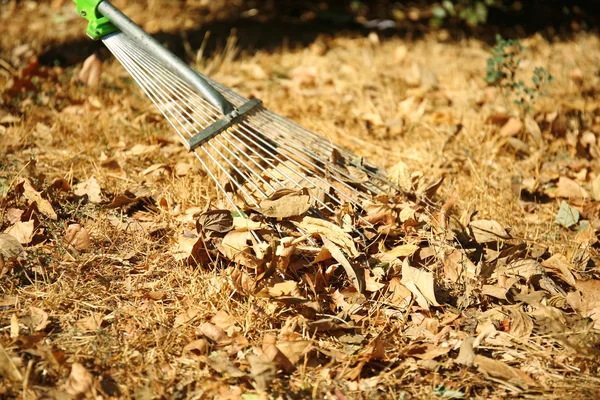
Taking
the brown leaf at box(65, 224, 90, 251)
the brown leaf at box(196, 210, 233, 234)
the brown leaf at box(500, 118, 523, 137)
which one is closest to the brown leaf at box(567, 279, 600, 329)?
the brown leaf at box(500, 118, 523, 137)

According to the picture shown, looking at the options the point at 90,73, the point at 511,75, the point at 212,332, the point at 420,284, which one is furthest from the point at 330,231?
the point at 90,73

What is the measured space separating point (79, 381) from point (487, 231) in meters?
1.33

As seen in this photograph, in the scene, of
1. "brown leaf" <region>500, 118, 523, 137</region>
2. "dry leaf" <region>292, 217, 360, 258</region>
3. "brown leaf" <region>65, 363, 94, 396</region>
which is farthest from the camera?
"brown leaf" <region>500, 118, 523, 137</region>

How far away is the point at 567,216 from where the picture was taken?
206cm

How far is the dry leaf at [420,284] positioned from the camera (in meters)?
1.60

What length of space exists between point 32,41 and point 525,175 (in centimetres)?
288

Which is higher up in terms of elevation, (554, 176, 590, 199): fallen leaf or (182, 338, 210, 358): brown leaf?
(554, 176, 590, 199): fallen leaf

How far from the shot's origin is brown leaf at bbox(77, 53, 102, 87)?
8.98ft

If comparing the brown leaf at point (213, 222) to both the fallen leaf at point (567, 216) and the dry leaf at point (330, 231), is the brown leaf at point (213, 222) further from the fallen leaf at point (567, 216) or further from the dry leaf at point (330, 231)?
the fallen leaf at point (567, 216)

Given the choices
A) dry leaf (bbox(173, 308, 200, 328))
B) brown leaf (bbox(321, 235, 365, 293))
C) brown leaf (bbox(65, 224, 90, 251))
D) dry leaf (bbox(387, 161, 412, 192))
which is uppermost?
dry leaf (bbox(387, 161, 412, 192))

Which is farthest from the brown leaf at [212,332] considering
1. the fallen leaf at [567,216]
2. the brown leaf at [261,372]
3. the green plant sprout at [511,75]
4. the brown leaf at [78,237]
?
the green plant sprout at [511,75]

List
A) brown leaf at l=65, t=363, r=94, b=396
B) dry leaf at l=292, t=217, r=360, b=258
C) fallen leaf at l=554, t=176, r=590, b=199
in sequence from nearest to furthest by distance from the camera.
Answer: brown leaf at l=65, t=363, r=94, b=396 → dry leaf at l=292, t=217, r=360, b=258 → fallen leaf at l=554, t=176, r=590, b=199

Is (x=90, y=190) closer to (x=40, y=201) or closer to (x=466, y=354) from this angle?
(x=40, y=201)

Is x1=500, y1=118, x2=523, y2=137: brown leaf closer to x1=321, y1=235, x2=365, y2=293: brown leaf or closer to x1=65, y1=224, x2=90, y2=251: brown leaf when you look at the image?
x1=321, y1=235, x2=365, y2=293: brown leaf
